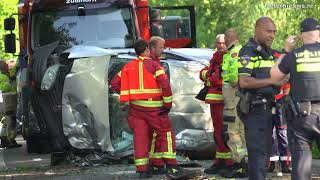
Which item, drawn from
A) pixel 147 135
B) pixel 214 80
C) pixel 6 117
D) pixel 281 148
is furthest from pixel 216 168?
pixel 6 117

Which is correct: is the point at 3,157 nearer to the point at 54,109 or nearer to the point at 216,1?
the point at 54,109

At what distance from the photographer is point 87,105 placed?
10.3m

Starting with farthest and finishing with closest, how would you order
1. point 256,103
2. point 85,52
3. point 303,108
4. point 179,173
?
1. point 85,52
2. point 179,173
3. point 256,103
4. point 303,108

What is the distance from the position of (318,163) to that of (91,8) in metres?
5.38

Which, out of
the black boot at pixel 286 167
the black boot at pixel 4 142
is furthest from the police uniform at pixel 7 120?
the black boot at pixel 286 167

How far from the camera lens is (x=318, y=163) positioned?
995cm

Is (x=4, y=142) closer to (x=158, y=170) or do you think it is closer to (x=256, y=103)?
(x=158, y=170)

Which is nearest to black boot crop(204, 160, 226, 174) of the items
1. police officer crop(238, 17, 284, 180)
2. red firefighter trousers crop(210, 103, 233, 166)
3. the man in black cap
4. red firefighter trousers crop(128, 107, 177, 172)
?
red firefighter trousers crop(210, 103, 233, 166)

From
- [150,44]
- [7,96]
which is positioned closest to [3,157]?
[7,96]

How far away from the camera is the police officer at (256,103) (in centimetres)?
715

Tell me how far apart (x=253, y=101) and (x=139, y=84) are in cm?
207

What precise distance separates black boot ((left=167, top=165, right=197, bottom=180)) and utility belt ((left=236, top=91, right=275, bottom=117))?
1760mm

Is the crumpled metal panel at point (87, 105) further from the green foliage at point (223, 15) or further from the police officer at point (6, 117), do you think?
the green foliage at point (223, 15)

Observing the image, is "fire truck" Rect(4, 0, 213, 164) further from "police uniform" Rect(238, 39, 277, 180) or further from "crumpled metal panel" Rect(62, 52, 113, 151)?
"police uniform" Rect(238, 39, 277, 180)
